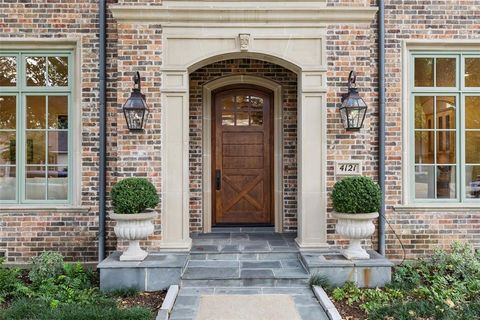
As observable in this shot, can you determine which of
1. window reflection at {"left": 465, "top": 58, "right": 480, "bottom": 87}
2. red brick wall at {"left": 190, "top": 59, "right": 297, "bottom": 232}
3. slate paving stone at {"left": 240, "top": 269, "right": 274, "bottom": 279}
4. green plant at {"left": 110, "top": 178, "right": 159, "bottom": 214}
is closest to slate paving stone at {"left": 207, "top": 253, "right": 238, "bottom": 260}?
slate paving stone at {"left": 240, "top": 269, "right": 274, "bottom": 279}

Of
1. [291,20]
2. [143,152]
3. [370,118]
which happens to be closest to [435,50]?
[370,118]

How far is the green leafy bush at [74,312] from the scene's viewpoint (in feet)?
12.9

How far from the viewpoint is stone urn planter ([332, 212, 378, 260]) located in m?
4.91

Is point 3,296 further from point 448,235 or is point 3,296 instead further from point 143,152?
point 448,235

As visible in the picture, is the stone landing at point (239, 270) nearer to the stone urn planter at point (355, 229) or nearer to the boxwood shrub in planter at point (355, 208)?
the stone urn planter at point (355, 229)

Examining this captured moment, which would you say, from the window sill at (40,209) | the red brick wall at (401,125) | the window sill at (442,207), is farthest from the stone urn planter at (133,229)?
the window sill at (442,207)

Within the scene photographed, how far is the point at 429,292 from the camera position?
4.75 meters

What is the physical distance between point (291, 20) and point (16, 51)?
4376mm

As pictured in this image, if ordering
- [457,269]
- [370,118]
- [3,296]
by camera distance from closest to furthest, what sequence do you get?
[3,296]
[457,269]
[370,118]

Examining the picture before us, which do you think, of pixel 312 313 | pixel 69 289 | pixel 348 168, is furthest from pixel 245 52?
pixel 69 289

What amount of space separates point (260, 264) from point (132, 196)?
1.99 m

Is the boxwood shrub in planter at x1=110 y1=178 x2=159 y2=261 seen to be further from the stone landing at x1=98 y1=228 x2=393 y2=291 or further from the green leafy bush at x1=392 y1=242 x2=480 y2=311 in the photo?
the green leafy bush at x1=392 y1=242 x2=480 y2=311

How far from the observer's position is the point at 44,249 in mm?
5852

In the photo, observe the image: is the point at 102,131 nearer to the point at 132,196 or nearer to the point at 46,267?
the point at 132,196
